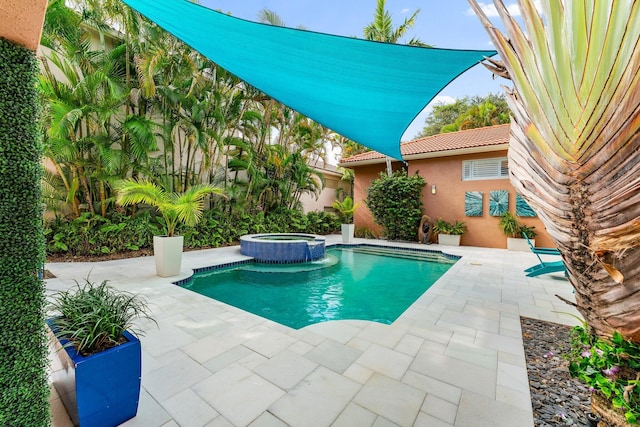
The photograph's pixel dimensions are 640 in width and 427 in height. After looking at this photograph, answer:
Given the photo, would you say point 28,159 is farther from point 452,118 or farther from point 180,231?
point 452,118

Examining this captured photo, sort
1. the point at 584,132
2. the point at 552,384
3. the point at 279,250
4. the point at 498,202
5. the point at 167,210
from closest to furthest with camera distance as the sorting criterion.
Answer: the point at 584,132, the point at 552,384, the point at 167,210, the point at 279,250, the point at 498,202

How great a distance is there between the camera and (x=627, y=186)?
935 mm

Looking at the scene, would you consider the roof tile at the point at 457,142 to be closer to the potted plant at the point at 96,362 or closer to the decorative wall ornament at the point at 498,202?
the decorative wall ornament at the point at 498,202

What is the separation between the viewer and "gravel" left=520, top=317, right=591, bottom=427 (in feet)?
6.77

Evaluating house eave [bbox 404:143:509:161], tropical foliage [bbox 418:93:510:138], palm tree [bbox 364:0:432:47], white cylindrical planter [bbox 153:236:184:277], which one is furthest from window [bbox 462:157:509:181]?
white cylindrical planter [bbox 153:236:184:277]

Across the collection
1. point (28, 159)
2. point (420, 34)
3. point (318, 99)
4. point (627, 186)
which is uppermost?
point (420, 34)

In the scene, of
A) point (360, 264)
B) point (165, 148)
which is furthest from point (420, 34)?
point (165, 148)

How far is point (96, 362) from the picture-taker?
1.74 metres

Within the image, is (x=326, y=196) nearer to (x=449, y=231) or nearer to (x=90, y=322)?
(x=449, y=231)

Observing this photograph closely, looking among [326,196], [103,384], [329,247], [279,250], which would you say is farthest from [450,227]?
[103,384]

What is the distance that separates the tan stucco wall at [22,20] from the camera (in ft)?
3.93

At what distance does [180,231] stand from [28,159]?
8.46 metres

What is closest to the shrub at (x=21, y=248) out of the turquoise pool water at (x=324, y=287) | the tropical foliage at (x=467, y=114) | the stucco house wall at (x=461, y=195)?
the turquoise pool water at (x=324, y=287)

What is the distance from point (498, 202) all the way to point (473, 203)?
34.2 inches
